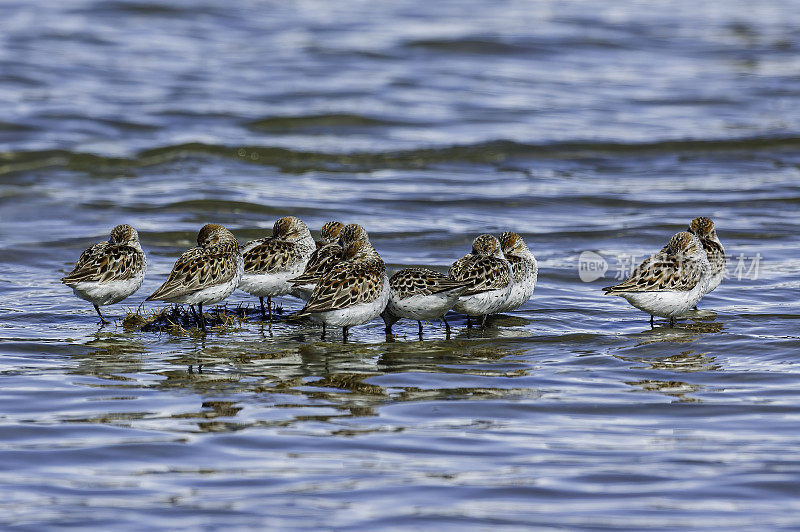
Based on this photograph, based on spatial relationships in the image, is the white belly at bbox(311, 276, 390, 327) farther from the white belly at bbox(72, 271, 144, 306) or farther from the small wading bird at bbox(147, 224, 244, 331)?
the white belly at bbox(72, 271, 144, 306)

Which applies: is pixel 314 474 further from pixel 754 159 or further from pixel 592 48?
pixel 592 48

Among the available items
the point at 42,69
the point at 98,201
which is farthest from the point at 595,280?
the point at 42,69

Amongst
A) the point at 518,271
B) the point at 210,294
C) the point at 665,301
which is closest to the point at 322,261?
the point at 210,294

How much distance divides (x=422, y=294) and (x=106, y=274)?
337 centimetres

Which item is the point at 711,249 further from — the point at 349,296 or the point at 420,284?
the point at 349,296

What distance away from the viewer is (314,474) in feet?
25.1

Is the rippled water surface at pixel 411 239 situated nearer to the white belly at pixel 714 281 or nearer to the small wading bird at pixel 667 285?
the small wading bird at pixel 667 285

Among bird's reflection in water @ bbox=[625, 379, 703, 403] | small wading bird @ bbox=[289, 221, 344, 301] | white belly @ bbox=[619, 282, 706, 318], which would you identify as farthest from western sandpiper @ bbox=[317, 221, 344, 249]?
bird's reflection in water @ bbox=[625, 379, 703, 403]

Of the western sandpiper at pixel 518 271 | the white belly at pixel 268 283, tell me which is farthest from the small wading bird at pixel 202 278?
the western sandpiper at pixel 518 271

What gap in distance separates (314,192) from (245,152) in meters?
3.58

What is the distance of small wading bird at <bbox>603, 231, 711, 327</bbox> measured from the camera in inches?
461

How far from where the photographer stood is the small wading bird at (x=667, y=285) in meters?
11.7

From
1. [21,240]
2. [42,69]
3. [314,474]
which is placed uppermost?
[42,69]

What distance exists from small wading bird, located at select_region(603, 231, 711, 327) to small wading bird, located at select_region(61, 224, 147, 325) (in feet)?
16.5
